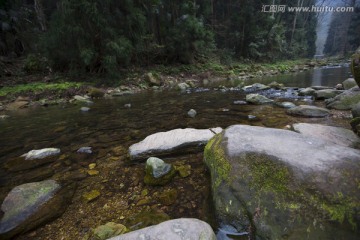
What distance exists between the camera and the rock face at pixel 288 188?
4.36 ft

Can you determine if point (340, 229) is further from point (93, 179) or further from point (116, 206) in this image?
point (93, 179)

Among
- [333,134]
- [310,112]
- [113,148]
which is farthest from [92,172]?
[310,112]

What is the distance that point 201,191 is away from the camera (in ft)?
6.95

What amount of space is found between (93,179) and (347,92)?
5.41m

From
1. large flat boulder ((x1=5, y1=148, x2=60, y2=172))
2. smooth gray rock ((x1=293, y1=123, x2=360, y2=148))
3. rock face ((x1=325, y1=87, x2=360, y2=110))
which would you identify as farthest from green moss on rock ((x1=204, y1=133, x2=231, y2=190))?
rock face ((x1=325, y1=87, x2=360, y2=110))

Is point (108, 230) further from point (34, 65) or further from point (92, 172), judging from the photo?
point (34, 65)

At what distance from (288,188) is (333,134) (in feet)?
5.79

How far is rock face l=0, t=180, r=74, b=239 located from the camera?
1785mm

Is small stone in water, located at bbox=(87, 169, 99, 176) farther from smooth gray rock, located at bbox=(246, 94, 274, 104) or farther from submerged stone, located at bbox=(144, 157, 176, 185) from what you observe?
smooth gray rock, located at bbox=(246, 94, 274, 104)

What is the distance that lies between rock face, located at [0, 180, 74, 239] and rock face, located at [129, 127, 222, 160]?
91 cm

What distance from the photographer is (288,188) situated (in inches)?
57.7

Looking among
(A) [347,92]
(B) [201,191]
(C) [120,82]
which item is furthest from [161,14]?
(B) [201,191]

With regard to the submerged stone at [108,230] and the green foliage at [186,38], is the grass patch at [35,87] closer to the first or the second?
the green foliage at [186,38]

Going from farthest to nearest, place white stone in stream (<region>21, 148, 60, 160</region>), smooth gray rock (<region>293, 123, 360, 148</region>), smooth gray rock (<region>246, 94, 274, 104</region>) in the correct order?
1. smooth gray rock (<region>246, 94, 274, 104</region>)
2. white stone in stream (<region>21, 148, 60, 160</region>)
3. smooth gray rock (<region>293, 123, 360, 148</region>)
